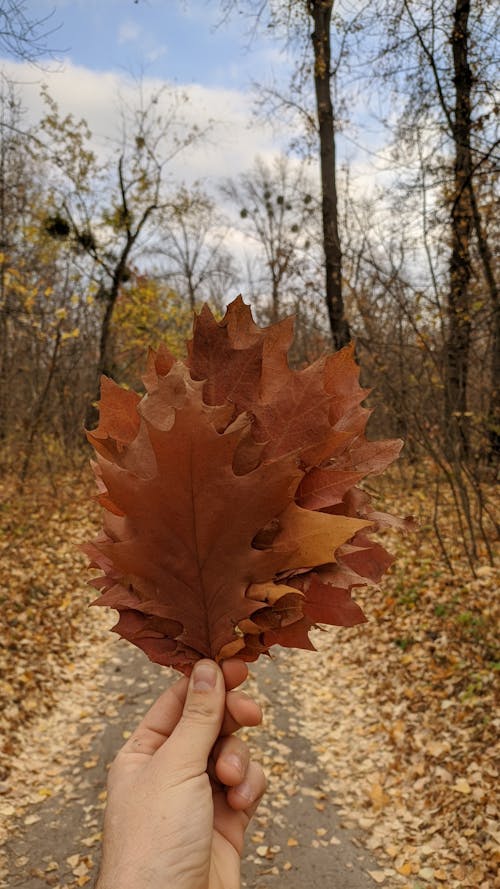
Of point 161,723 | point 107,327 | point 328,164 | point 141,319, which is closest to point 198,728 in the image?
point 161,723

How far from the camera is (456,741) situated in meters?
4.66

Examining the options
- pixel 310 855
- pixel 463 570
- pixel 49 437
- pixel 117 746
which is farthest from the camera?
pixel 49 437

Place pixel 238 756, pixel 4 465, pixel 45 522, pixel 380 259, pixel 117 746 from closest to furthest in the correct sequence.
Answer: pixel 238 756
pixel 117 746
pixel 380 259
pixel 45 522
pixel 4 465

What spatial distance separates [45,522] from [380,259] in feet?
21.8

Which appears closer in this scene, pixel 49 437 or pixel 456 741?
pixel 456 741

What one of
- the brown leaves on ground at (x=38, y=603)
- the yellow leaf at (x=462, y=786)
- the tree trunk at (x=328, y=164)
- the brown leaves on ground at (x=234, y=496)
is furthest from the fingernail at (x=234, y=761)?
the tree trunk at (x=328, y=164)

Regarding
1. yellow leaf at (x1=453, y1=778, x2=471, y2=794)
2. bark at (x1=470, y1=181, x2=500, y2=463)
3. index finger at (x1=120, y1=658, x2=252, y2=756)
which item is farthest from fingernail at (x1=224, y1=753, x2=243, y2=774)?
bark at (x1=470, y1=181, x2=500, y2=463)

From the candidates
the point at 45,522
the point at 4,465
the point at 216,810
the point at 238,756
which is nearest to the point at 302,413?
the point at 238,756

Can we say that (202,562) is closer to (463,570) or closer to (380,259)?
(463,570)

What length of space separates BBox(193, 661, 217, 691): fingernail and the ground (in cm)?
340

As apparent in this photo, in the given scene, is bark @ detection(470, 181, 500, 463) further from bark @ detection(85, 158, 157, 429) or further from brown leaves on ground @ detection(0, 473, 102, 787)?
bark @ detection(85, 158, 157, 429)

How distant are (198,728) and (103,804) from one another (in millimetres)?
3922

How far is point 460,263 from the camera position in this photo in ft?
25.3

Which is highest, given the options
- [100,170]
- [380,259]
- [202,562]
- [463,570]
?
[100,170]
